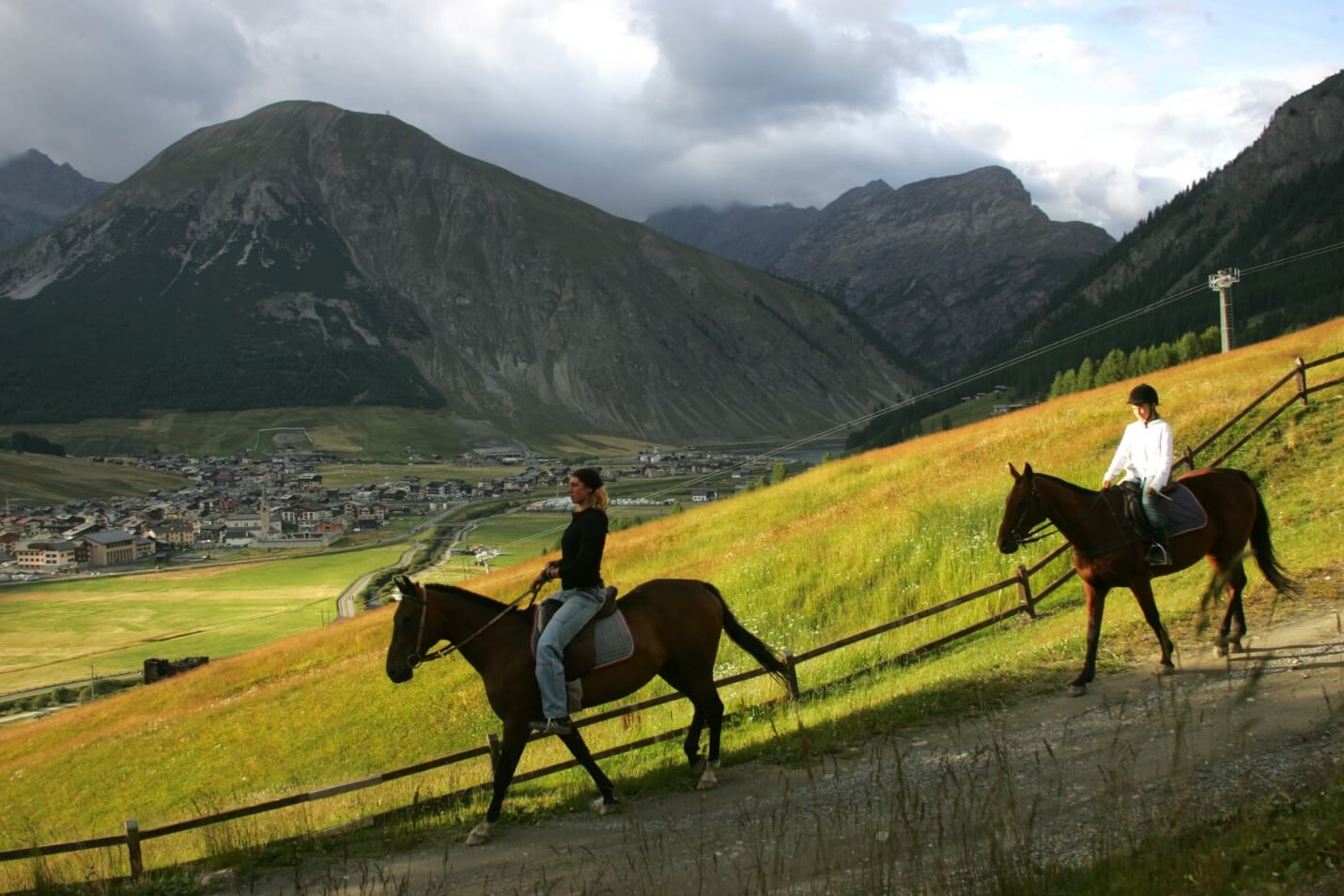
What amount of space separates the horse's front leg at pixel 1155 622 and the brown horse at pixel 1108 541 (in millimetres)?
12

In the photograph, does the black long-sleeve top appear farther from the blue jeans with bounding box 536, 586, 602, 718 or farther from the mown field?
the mown field

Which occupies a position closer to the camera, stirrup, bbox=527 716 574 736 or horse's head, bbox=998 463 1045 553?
stirrup, bbox=527 716 574 736

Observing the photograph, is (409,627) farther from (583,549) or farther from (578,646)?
(583,549)

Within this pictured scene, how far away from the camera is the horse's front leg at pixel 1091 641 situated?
37.1ft

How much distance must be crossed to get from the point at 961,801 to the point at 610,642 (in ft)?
16.4

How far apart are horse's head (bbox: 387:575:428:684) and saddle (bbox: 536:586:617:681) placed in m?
1.47

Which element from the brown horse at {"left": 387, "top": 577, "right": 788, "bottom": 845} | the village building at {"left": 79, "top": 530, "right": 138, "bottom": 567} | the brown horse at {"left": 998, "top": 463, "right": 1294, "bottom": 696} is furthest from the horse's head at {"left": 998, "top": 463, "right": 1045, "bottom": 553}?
the village building at {"left": 79, "top": 530, "right": 138, "bottom": 567}

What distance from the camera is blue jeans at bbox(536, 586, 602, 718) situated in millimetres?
10219

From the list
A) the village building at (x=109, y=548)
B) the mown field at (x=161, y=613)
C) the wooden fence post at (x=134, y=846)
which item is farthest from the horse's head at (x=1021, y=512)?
the village building at (x=109, y=548)

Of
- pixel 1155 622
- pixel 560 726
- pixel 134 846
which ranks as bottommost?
pixel 134 846

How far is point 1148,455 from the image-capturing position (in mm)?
11984

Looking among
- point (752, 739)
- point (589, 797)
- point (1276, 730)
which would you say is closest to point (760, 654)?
point (752, 739)

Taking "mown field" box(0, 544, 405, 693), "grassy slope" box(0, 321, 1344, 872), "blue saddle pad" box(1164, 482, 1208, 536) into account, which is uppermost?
"blue saddle pad" box(1164, 482, 1208, 536)

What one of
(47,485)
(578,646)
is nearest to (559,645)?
(578,646)
